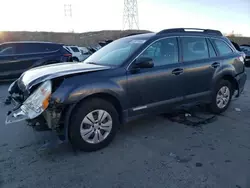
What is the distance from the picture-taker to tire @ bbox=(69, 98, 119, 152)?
309 cm

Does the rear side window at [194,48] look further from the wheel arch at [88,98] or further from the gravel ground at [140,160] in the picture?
the wheel arch at [88,98]

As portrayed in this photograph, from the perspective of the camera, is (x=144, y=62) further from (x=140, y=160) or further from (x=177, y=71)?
(x=140, y=160)

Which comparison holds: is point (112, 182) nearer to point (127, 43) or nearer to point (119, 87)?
point (119, 87)

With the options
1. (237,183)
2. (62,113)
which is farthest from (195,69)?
(62,113)

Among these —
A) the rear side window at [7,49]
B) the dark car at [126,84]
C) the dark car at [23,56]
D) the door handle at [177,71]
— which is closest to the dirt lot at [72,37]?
the dark car at [23,56]

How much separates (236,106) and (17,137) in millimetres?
5080

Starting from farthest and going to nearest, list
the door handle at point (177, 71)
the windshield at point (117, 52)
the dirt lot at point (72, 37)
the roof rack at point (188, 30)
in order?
1. the dirt lot at point (72, 37)
2. the roof rack at point (188, 30)
3. the door handle at point (177, 71)
4. the windshield at point (117, 52)

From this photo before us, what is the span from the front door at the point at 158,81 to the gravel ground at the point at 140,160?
0.56 m

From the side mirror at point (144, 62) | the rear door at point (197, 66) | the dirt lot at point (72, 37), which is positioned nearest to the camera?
the side mirror at point (144, 62)

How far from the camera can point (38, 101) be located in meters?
2.95

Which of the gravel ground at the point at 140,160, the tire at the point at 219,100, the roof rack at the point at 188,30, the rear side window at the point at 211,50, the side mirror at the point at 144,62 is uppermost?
the roof rack at the point at 188,30

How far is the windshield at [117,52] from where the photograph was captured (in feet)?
12.1

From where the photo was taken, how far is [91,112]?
126 inches

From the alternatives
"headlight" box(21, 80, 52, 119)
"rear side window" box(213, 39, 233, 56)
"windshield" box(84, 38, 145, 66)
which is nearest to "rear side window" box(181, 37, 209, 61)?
"rear side window" box(213, 39, 233, 56)
